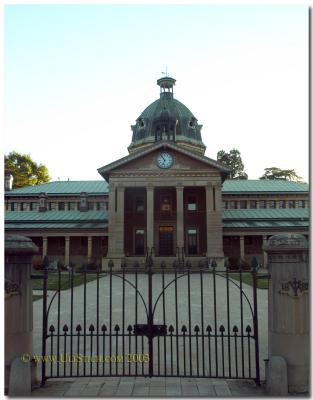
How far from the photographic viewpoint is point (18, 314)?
6102 mm

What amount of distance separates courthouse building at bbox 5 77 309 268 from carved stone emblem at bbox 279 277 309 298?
3208 centimetres

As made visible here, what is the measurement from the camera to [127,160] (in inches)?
1561

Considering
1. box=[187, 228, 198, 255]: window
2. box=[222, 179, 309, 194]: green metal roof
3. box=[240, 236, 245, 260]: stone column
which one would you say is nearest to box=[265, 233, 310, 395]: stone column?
box=[240, 236, 245, 260]: stone column

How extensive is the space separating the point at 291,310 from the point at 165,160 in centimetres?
3470

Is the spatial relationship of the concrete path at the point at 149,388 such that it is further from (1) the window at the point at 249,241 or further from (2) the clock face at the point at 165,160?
(1) the window at the point at 249,241

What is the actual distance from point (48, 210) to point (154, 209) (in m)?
14.7

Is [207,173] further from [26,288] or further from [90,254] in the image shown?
[26,288]

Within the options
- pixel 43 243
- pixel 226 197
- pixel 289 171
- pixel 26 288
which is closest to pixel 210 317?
pixel 26 288

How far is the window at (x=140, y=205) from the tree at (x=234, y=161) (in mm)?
36122

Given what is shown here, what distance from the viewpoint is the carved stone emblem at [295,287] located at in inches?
237

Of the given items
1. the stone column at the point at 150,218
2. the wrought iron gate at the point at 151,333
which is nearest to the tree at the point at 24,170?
the stone column at the point at 150,218

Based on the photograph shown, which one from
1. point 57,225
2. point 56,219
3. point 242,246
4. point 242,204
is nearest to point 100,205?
point 56,219

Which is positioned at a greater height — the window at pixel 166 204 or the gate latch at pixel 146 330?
the window at pixel 166 204

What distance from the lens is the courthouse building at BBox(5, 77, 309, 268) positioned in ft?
130
